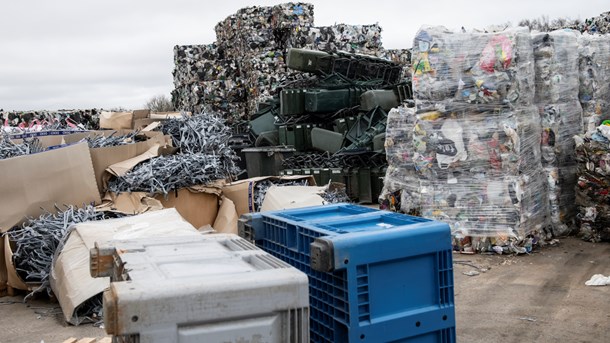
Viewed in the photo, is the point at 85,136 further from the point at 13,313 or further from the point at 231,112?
the point at 231,112

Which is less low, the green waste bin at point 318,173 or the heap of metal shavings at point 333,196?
the heap of metal shavings at point 333,196

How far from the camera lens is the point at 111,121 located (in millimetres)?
11469

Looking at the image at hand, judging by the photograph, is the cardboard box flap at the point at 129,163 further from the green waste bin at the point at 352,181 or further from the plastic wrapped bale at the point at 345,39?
the plastic wrapped bale at the point at 345,39

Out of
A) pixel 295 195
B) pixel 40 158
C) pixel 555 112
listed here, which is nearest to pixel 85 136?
pixel 40 158

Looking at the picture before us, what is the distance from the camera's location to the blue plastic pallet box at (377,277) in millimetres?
2229

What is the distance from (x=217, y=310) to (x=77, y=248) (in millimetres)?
3314

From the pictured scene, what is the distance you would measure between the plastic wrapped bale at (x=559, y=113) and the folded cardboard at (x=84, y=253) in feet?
15.1

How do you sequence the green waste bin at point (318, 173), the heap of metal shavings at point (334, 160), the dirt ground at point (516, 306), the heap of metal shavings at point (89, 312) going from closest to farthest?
the dirt ground at point (516, 306)
the heap of metal shavings at point (89, 312)
the heap of metal shavings at point (334, 160)
the green waste bin at point (318, 173)

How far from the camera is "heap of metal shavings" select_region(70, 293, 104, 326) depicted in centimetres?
460

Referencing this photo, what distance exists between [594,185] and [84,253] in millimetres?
5418

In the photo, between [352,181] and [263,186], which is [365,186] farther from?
[263,186]

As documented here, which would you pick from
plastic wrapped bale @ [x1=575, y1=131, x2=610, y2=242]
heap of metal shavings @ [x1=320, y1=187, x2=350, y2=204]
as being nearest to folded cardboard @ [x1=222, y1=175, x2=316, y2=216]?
heap of metal shavings @ [x1=320, y1=187, x2=350, y2=204]

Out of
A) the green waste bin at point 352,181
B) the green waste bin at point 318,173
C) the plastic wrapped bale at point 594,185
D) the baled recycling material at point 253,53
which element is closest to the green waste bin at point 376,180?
the green waste bin at point 352,181

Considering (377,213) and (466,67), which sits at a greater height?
(466,67)
